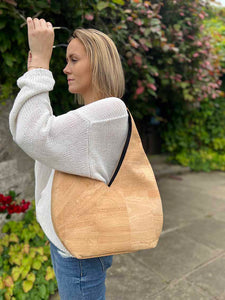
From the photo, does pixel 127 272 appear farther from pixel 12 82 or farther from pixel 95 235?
pixel 12 82

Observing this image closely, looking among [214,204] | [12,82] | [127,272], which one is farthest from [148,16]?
[214,204]

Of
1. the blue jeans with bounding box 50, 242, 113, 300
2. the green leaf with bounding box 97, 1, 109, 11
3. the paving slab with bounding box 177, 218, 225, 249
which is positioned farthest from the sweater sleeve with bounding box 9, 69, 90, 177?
the paving slab with bounding box 177, 218, 225, 249

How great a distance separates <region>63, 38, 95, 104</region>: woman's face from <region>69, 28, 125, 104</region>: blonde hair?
23 mm

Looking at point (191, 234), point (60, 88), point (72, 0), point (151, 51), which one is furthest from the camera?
point (151, 51)

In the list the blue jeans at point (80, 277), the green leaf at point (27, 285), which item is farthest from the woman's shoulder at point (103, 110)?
the green leaf at point (27, 285)

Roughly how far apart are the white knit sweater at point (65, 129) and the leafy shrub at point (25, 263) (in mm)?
1319

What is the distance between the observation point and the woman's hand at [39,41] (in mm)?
789

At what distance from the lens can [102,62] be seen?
942mm

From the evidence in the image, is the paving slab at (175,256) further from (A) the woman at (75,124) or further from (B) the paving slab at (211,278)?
(A) the woman at (75,124)

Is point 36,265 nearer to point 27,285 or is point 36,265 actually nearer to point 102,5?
point 27,285

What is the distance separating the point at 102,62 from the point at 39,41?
0.26m

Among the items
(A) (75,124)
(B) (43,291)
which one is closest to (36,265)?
(B) (43,291)

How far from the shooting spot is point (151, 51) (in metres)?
3.40

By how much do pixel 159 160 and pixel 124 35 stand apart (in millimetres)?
4150
